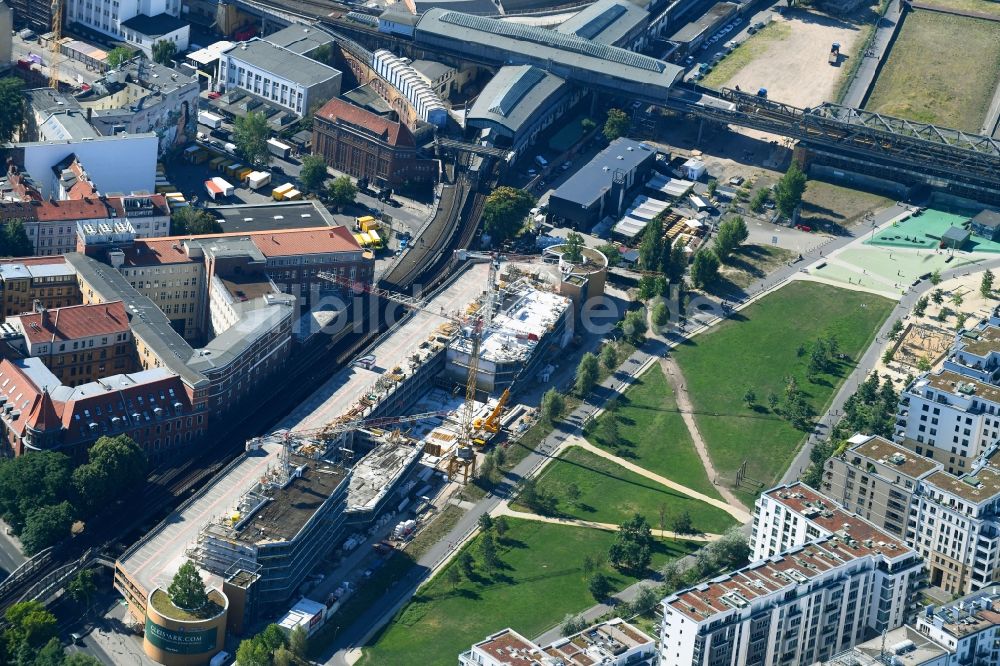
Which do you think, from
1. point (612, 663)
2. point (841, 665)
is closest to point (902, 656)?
point (841, 665)

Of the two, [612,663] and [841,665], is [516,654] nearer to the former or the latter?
[612,663]

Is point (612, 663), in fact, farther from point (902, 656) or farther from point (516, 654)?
point (902, 656)

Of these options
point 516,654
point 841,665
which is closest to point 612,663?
point 516,654

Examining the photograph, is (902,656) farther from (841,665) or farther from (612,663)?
(612,663)
